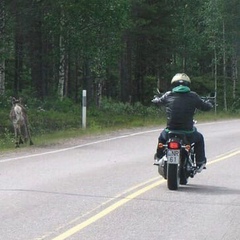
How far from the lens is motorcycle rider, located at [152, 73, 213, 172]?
10758 millimetres

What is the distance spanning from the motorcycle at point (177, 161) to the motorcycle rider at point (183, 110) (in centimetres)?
9

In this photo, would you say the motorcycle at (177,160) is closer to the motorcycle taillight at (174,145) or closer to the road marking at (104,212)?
the motorcycle taillight at (174,145)

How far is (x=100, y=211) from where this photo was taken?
348 inches

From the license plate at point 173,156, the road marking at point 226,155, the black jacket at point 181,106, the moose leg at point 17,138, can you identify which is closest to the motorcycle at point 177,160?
the license plate at point 173,156

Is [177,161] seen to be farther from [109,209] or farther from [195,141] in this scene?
[109,209]

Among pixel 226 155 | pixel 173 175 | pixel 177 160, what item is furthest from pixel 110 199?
pixel 226 155

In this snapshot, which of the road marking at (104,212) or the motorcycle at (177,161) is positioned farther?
the motorcycle at (177,161)

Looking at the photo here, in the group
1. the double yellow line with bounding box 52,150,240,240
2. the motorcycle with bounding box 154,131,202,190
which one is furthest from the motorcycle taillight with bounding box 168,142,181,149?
the double yellow line with bounding box 52,150,240,240

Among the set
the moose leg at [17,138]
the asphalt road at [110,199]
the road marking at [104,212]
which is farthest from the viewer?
the moose leg at [17,138]

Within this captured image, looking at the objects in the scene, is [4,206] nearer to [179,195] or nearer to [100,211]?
[100,211]

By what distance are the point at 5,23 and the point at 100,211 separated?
1850cm

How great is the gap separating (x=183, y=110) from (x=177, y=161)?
934mm

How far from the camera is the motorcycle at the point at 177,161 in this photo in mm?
10406

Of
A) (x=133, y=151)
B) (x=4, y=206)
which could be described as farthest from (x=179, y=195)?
(x=133, y=151)
